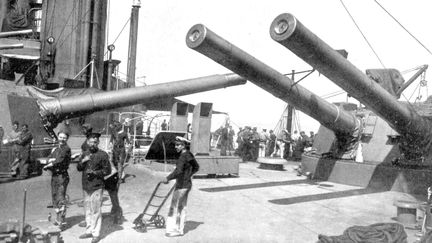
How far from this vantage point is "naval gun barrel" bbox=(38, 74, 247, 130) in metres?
10.3

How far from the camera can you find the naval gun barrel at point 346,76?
265 inches

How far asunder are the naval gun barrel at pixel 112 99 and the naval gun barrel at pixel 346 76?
494 cm

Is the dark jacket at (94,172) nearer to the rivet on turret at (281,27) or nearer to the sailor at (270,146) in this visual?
the rivet on turret at (281,27)

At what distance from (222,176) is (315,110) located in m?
3.90

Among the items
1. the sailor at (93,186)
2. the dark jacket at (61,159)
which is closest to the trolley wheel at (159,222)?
the sailor at (93,186)

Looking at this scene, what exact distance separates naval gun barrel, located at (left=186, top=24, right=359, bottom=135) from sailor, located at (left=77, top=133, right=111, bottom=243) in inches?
94.3

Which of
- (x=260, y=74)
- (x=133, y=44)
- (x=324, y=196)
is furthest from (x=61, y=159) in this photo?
(x=133, y=44)

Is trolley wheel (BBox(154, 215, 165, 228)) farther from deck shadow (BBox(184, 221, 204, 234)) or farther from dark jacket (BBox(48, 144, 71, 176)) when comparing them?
dark jacket (BBox(48, 144, 71, 176))

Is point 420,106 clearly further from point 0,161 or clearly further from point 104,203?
point 0,161

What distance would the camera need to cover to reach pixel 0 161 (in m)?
11.3

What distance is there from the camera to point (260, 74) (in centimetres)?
841

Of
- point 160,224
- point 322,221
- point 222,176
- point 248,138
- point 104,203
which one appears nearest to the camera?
point 160,224

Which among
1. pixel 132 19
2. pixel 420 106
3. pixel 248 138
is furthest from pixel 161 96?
pixel 132 19

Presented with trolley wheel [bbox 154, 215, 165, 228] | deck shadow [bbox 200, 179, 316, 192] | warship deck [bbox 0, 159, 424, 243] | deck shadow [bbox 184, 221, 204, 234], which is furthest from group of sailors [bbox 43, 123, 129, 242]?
deck shadow [bbox 200, 179, 316, 192]
